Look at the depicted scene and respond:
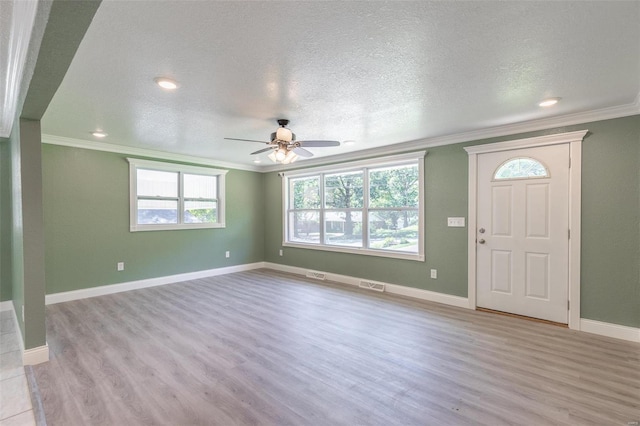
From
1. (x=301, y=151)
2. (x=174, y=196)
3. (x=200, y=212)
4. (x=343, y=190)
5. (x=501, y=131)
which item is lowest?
(x=200, y=212)

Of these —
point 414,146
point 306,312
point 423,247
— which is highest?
point 414,146

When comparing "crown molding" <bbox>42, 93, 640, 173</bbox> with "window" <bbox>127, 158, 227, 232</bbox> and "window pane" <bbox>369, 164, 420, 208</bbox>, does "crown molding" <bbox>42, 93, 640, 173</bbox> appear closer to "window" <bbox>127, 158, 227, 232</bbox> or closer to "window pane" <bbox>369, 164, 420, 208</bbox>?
"window" <bbox>127, 158, 227, 232</bbox>

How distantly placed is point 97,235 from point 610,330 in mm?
6870

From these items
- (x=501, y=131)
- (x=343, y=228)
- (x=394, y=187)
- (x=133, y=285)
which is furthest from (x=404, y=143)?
(x=133, y=285)

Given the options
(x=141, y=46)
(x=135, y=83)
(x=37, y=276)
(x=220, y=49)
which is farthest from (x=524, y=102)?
(x=37, y=276)

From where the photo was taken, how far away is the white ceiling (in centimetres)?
164

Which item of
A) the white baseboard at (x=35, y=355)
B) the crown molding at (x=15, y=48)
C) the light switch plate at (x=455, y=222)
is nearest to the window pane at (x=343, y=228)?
the light switch plate at (x=455, y=222)

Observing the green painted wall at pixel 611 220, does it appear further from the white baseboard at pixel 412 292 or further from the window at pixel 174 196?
the window at pixel 174 196

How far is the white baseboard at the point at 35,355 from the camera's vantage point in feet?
8.59

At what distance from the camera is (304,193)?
6520 mm

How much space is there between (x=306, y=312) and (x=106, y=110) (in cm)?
328

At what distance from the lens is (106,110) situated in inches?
124

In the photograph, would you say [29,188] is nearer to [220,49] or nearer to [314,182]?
[220,49]

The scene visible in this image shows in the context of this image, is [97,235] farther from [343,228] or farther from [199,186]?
[343,228]
